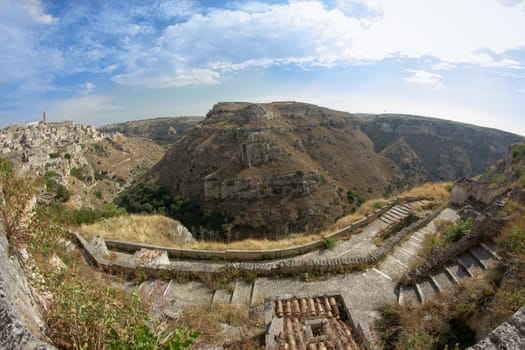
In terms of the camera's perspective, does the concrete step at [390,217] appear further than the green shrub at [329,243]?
Yes

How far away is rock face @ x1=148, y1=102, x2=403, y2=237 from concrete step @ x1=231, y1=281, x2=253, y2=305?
3658 centimetres

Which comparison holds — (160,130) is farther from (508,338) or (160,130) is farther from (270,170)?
(508,338)

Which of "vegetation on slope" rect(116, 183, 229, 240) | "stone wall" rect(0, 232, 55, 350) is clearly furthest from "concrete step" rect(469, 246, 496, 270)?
"vegetation on slope" rect(116, 183, 229, 240)

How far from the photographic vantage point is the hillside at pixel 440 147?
89.4m

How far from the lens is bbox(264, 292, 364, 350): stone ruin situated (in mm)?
4238

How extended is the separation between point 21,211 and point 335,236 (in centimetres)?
979

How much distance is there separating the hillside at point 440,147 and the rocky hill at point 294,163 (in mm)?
329

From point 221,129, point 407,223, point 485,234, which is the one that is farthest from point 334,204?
point 485,234

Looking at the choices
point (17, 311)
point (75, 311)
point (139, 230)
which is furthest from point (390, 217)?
point (17, 311)

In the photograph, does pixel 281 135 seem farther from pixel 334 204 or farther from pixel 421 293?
pixel 421 293

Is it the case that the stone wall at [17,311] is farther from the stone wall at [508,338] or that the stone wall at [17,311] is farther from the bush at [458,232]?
the bush at [458,232]

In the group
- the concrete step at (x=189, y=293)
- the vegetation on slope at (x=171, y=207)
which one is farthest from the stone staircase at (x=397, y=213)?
the vegetation on slope at (x=171, y=207)

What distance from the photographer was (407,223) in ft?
37.4

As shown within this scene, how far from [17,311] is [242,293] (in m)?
5.48
